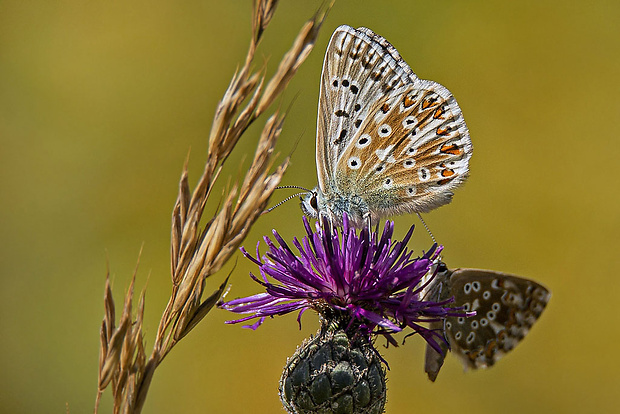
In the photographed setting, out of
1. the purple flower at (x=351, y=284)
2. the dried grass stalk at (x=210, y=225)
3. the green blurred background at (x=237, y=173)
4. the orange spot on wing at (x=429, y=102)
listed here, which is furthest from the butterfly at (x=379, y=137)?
the green blurred background at (x=237, y=173)

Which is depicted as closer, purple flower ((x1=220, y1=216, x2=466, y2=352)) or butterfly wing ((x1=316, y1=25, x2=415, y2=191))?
purple flower ((x1=220, y1=216, x2=466, y2=352))

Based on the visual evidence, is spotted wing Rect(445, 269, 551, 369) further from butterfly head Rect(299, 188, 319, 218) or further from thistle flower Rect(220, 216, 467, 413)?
butterfly head Rect(299, 188, 319, 218)

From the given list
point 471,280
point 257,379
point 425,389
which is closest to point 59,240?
point 257,379

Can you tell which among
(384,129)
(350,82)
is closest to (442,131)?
(384,129)

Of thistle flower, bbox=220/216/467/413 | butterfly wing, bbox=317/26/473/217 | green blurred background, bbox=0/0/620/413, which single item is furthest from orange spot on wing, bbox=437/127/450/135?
green blurred background, bbox=0/0/620/413

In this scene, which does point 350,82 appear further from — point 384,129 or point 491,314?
point 491,314

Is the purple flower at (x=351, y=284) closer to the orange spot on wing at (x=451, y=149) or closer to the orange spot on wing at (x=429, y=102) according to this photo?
the orange spot on wing at (x=451, y=149)
